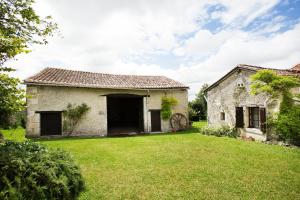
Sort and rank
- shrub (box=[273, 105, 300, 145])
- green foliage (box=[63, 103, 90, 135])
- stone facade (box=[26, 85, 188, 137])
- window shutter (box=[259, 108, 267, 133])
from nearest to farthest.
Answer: shrub (box=[273, 105, 300, 145]), window shutter (box=[259, 108, 267, 133]), stone facade (box=[26, 85, 188, 137]), green foliage (box=[63, 103, 90, 135])

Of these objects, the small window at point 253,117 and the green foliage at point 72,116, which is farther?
the green foliage at point 72,116

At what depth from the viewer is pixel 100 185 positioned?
5.26 meters

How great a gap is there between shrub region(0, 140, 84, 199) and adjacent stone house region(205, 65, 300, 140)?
406 inches

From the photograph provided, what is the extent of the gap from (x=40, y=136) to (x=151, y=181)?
1051 cm

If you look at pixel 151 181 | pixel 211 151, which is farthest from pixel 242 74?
pixel 151 181

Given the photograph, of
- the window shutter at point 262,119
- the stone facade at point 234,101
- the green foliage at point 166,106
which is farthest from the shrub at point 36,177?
the green foliage at point 166,106

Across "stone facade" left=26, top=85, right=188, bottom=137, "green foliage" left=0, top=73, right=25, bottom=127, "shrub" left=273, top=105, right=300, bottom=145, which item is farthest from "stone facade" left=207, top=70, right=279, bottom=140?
"green foliage" left=0, top=73, right=25, bottom=127

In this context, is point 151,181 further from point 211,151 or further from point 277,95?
point 277,95

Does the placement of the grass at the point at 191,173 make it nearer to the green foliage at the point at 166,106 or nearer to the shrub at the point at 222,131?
the shrub at the point at 222,131

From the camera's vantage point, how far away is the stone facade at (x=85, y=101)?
13258mm

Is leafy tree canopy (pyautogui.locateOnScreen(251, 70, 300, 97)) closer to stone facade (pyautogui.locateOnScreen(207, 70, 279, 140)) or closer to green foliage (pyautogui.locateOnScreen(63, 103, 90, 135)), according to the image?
stone facade (pyautogui.locateOnScreen(207, 70, 279, 140))

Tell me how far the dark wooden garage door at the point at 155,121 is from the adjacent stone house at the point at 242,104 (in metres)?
4.26

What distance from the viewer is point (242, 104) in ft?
42.4

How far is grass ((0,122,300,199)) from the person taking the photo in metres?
4.80
